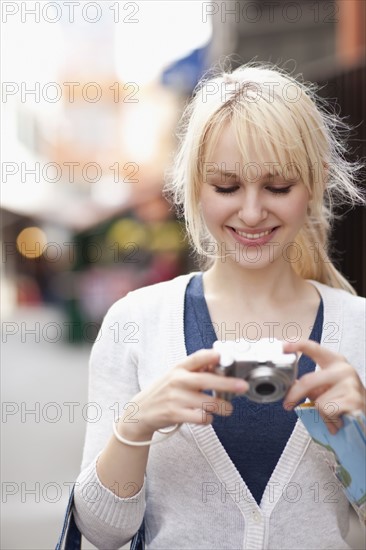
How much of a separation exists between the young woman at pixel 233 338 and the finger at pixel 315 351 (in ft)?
0.55

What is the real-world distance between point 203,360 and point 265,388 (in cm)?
14

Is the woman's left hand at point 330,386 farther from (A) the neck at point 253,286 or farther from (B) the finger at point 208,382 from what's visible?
(A) the neck at point 253,286

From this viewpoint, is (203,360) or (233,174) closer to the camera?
(203,360)

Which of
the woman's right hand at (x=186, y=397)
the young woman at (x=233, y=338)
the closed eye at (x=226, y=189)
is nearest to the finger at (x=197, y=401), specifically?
the woman's right hand at (x=186, y=397)

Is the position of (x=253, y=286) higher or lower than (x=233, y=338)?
higher

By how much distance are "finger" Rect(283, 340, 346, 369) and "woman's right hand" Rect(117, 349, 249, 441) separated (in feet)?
0.45

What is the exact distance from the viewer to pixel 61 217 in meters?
32.7

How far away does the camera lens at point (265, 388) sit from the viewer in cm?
182

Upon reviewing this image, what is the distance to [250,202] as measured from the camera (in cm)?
227

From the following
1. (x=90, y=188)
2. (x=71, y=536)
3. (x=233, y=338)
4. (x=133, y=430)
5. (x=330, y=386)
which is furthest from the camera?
(x=90, y=188)

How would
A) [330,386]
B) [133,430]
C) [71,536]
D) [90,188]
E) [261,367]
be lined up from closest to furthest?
[261,367]
[330,386]
[133,430]
[71,536]
[90,188]

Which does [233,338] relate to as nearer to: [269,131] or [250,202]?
[250,202]

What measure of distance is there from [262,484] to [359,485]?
14.5 inches

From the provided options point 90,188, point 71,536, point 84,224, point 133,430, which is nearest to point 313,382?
point 133,430
